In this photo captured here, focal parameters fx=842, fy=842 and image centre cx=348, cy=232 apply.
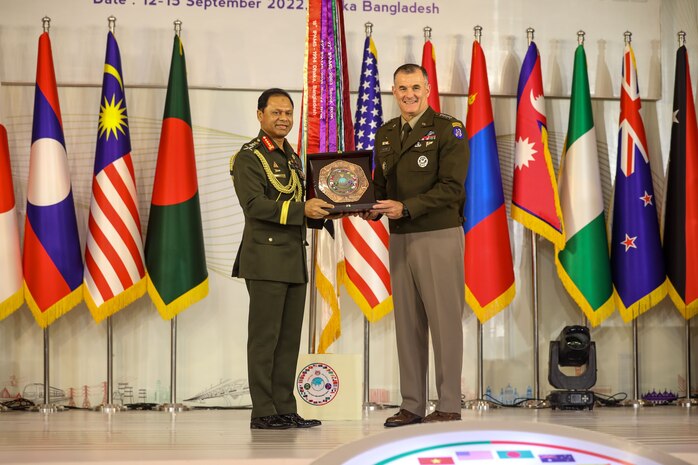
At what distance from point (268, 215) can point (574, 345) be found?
88.6 inches

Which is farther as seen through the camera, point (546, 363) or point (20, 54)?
point (546, 363)

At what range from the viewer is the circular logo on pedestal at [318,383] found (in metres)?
4.14

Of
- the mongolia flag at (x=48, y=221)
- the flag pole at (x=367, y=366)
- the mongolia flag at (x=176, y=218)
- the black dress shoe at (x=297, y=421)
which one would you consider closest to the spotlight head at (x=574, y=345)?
the flag pole at (x=367, y=366)

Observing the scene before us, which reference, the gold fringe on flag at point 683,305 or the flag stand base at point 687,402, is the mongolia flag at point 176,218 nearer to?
the gold fringe on flag at point 683,305

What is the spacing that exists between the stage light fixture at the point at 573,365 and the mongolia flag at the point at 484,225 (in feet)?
1.36

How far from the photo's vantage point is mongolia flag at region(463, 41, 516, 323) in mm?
5121

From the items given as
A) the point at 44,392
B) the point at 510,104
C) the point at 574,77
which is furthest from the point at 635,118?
the point at 44,392

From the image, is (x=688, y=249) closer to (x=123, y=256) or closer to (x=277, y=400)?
(x=277, y=400)

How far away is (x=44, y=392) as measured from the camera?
4.98m

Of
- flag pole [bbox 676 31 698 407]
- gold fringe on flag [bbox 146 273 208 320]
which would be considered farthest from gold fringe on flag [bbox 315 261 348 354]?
flag pole [bbox 676 31 698 407]

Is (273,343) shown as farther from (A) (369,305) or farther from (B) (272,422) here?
(A) (369,305)

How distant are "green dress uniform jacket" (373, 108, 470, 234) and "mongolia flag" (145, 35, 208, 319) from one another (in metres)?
1.71

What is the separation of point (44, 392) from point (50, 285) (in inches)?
25.8

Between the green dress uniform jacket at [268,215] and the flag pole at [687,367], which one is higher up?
the green dress uniform jacket at [268,215]
